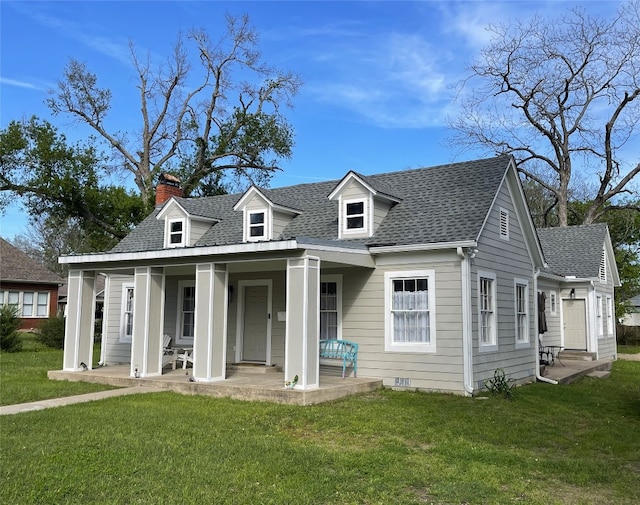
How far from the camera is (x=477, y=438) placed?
7.86 m

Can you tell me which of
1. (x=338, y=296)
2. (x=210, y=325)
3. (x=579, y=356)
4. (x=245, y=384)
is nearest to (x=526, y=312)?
(x=338, y=296)

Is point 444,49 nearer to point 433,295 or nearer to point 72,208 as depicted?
point 433,295

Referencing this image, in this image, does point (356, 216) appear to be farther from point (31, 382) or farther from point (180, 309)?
point (31, 382)

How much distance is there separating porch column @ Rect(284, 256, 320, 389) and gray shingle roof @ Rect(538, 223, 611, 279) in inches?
535

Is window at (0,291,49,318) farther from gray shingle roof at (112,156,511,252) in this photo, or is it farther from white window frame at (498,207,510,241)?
white window frame at (498,207,510,241)

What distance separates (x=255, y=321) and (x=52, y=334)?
43.2 feet

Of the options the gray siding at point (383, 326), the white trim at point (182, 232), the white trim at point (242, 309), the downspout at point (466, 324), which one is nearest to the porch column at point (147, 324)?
the white trim at point (242, 309)

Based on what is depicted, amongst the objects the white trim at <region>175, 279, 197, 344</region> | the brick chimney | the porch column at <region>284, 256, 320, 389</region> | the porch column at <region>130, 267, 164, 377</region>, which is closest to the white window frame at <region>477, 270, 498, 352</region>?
the porch column at <region>284, 256, 320, 389</region>

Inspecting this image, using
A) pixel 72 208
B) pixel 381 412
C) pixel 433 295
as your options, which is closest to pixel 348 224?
pixel 433 295

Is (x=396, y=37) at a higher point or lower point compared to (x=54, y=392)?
higher

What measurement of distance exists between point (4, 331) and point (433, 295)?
17.3 metres

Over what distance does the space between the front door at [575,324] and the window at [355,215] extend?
36.9 feet

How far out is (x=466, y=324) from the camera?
453 inches

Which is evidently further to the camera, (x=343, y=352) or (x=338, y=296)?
(x=338, y=296)
